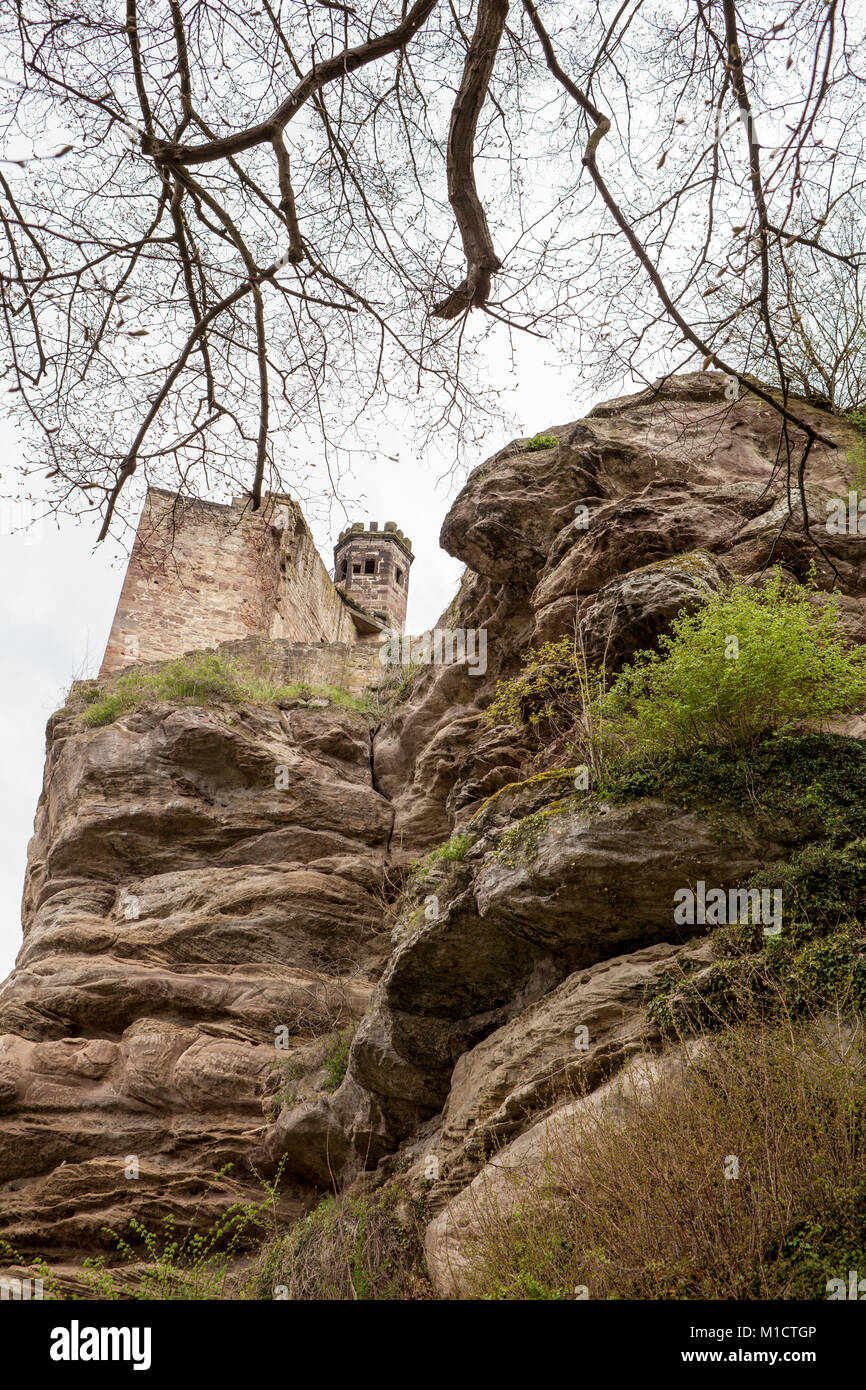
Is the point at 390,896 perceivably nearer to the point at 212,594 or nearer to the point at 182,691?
the point at 182,691

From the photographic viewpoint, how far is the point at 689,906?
6.47m

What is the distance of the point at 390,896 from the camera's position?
40.9 ft

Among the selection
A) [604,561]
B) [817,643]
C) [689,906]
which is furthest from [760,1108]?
[604,561]

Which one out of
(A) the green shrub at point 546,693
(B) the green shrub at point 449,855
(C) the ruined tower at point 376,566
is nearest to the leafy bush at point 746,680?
(A) the green shrub at point 546,693

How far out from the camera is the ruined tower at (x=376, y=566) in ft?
120

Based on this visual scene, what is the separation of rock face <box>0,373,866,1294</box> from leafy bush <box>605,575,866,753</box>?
23.7 inches

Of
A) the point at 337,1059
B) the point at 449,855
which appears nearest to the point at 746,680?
the point at 449,855

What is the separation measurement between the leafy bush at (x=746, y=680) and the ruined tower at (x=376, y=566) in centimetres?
2917

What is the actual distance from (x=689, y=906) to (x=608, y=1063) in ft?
3.81

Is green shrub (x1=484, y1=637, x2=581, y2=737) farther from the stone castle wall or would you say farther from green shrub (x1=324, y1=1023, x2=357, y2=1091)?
the stone castle wall

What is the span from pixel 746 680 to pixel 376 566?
3141 centimetres

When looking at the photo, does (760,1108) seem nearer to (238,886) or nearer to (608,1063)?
(608,1063)

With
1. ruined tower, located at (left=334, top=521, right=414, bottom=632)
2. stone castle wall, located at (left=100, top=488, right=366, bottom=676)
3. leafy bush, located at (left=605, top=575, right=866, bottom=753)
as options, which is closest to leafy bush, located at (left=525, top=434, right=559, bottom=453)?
leafy bush, located at (left=605, top=575, right=866, bottom=753)

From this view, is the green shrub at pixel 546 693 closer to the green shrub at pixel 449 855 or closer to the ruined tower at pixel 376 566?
the green shrub at pixel 449 855
